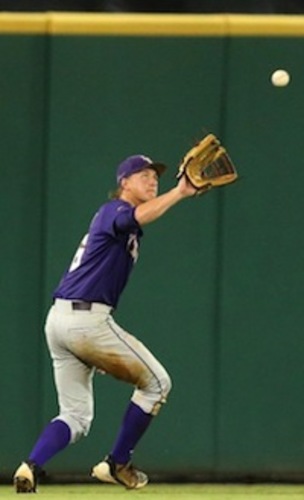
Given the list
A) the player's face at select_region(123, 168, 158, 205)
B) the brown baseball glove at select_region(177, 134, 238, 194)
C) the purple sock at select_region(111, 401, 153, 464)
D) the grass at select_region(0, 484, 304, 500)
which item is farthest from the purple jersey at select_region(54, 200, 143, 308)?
the grass at select_region(0, 484, 304, 500)

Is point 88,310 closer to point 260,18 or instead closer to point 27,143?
point 27,143

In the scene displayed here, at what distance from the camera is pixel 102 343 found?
7793mm

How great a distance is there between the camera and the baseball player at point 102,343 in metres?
7.77

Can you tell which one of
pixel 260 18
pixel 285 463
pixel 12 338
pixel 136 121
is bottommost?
pixel 285 463

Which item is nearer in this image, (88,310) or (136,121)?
(88,310)

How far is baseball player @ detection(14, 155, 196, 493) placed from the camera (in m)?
7.77

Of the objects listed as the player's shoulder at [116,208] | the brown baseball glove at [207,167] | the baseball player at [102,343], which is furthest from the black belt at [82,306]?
the brown baseball glove at [207,167]

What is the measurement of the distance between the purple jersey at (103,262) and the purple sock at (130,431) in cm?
51

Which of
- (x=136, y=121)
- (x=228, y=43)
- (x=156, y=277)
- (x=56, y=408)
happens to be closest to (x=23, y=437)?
(x=56, y=408)

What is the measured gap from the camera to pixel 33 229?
356 inches

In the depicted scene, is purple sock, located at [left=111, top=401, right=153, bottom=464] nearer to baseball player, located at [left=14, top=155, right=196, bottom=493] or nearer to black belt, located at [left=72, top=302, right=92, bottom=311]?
baseball player, located at [left=14, top=155, right=196, bottom=493]

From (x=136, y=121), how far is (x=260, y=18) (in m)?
0.83

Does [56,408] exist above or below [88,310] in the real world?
below

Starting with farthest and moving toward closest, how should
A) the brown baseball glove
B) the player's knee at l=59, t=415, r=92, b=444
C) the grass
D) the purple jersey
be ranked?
the grass < the player's knee at l=59, t=415, r=92, b=444 < the purple jersey < the brown baseball glove
